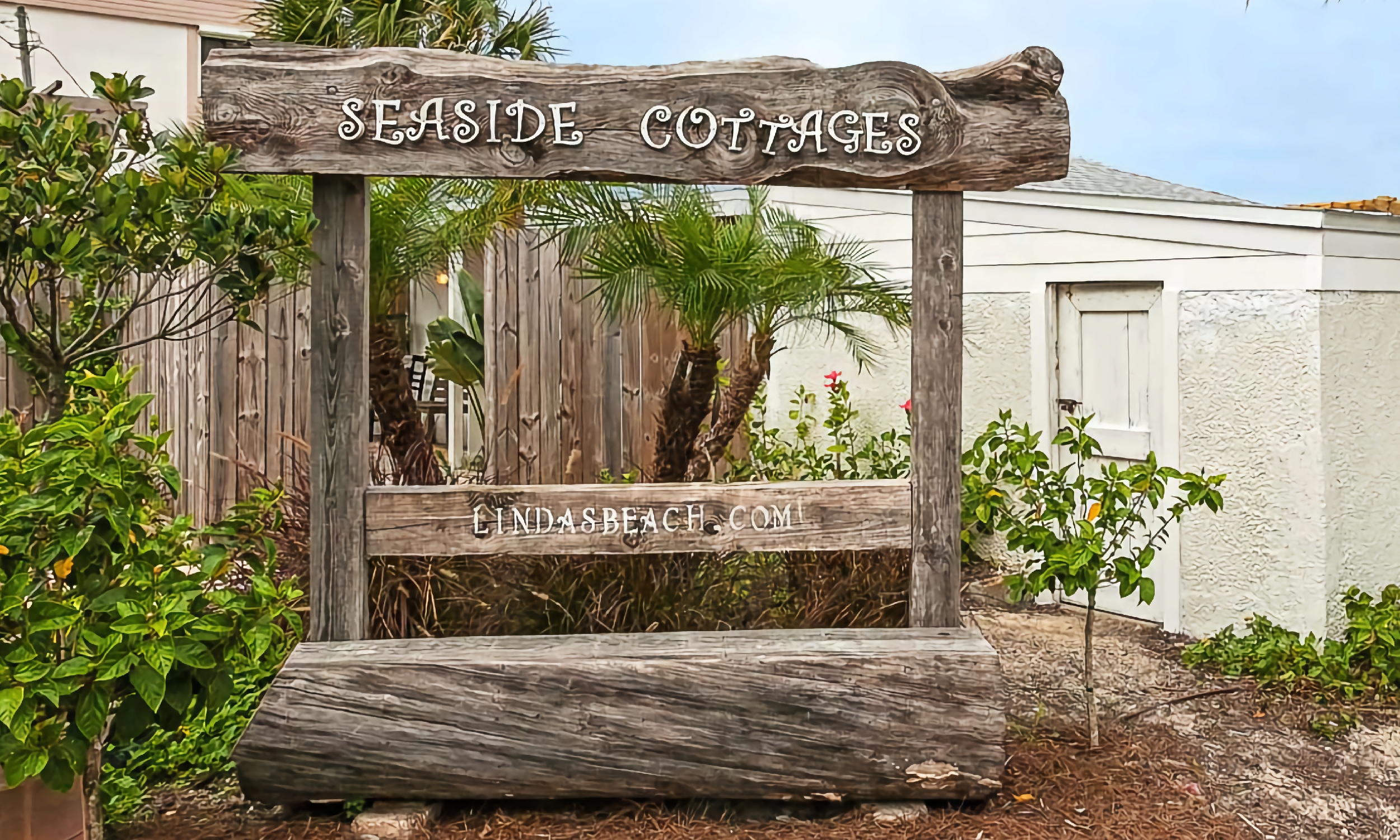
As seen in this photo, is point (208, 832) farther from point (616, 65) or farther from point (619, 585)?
point (616, 65)

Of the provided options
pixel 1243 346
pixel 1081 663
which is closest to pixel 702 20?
pixel 1243 346

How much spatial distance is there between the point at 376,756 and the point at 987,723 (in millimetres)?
1853

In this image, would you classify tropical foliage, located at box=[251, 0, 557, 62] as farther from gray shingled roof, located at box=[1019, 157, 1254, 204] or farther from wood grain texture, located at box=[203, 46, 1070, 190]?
gray shingled roof, located at box=[1019, 157, 1254, 204]

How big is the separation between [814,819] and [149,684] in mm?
2008

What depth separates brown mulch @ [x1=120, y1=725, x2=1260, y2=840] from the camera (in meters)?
3.33

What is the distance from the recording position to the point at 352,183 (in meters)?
3.48

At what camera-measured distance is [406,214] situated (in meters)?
4.36

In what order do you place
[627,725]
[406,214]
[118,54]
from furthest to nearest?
[118,54]
[406,214]
[627,725]

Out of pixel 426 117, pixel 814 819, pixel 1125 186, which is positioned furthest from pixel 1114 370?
pixel 426 117

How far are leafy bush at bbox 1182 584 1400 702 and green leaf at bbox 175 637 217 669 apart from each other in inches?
169

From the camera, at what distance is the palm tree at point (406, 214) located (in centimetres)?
428

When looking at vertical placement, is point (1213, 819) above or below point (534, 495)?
below

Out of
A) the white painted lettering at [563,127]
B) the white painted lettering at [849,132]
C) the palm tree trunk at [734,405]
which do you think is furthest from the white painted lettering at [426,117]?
the palm tree trunk at [734,405]

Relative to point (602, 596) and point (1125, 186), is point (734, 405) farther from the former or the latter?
point (1125, 186)
